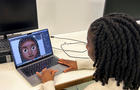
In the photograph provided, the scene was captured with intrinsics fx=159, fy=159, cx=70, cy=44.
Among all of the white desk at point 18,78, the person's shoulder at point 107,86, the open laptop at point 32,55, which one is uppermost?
the open laptop at point 32,55

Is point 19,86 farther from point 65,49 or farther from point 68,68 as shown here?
point 65,49

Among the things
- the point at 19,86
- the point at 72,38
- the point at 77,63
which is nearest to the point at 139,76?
the point at 77,63

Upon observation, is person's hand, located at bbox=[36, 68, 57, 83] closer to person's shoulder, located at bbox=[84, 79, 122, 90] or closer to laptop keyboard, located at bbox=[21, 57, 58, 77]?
laptop keyboard, located at bbox=[21, 57, 58, 77]

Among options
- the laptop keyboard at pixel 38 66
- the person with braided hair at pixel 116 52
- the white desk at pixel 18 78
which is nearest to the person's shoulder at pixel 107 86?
the person with braided hair at pixel 116 52

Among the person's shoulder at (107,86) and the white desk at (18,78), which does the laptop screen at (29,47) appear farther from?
the person's shoulder at (107,86)

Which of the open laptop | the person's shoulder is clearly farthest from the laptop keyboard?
the person's shoulder

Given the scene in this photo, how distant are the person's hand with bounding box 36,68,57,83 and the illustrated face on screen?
16 centimetres

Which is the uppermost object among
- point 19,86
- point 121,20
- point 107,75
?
point 121,20

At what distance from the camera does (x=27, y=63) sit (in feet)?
3.31

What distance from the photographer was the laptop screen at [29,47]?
37.9 inches

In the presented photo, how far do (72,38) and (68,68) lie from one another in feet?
1.69

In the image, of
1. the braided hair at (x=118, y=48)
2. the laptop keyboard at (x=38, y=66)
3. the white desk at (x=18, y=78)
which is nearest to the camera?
the braided hair at (x=118, y=48)

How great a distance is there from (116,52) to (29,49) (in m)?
0.58

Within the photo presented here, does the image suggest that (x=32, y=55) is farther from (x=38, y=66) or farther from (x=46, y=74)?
(x=46, y=74)
